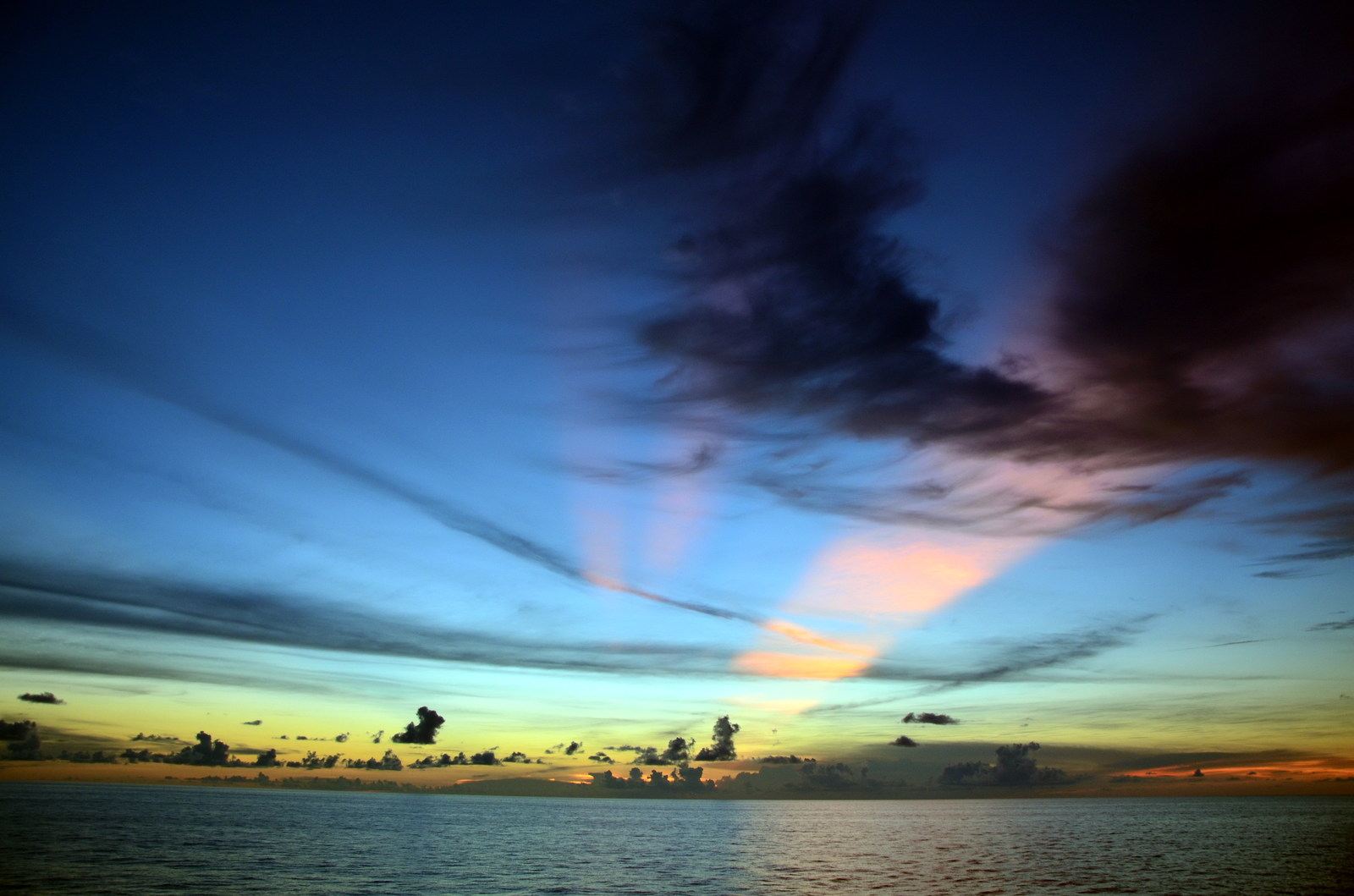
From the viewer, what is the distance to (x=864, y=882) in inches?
3814

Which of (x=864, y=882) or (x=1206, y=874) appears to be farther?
(x=1206, y=874)

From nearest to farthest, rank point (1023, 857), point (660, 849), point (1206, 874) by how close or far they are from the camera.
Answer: point (1206, 874), point (1023, 857), point (660, 849)

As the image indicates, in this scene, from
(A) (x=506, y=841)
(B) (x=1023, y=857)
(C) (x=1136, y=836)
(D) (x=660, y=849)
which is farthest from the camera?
(C) (x=1136, y=836)

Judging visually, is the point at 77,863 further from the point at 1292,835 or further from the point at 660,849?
the point at 1292,835

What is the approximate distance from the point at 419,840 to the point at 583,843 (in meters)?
36.5

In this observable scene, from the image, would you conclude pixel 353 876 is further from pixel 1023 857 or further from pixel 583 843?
pixel 1023 857

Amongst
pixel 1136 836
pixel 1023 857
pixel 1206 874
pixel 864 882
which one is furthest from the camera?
pixel 1136 836

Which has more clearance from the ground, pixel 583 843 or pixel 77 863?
pixel 77 863

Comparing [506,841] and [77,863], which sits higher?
[77,863]

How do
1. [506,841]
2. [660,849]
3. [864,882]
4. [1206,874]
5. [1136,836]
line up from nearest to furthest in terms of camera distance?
[864,882] < [1206,874] < [660,849] < [506,841] < [1136,836]

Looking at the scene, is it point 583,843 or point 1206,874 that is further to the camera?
point 583,843

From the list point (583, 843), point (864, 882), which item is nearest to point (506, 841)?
point (583, 843)

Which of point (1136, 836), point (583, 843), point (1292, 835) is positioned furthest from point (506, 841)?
point (1292, 835)

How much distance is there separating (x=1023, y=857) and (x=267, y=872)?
121120 millimetres
